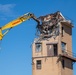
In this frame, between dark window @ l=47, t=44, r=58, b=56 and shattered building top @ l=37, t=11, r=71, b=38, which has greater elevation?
shattered building top @ l=37, t=11, r=71, b=38

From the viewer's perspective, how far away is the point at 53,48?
84062 mm

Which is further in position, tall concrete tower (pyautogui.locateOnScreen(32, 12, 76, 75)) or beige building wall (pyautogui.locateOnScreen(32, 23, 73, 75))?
tall concrete tower (pyautogui.locateOnScreen(32, 12, 76, 75))

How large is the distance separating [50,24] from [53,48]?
5471mm

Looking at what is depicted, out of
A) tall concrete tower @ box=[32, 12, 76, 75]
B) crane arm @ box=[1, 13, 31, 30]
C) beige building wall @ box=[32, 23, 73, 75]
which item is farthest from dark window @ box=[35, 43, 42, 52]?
crane arm @ box=[1, 13, 31, 30]

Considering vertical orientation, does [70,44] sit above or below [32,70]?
above

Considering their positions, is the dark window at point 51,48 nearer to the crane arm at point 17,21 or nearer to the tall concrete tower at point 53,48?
the tall concrete tower at point 53,48

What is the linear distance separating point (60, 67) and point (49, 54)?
154 inches

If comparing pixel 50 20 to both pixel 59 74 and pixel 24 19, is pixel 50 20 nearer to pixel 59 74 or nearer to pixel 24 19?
pixel 24 19

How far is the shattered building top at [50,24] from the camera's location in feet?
279

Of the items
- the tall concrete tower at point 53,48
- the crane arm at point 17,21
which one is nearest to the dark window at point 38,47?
the tall concrete tower at point 53,48

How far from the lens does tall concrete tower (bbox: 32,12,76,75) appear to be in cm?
8256

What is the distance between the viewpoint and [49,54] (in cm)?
8381

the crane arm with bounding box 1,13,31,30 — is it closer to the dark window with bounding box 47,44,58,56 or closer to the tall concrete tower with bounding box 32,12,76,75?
the tall concrete tower with bounding box 32,12,76,75

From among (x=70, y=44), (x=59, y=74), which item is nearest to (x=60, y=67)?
(x=59, y=74)
